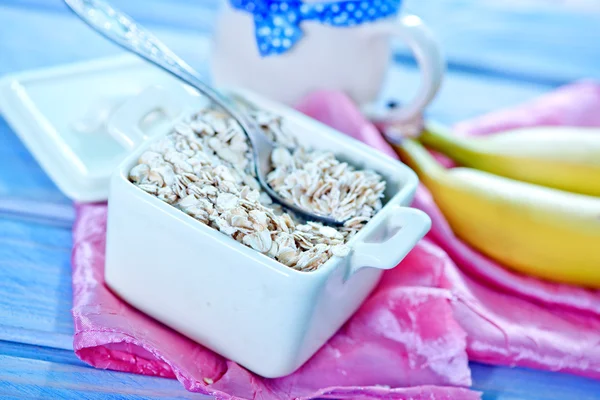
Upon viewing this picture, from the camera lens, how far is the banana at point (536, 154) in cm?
67

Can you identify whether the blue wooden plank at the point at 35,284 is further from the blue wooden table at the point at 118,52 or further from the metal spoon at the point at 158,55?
the metal spoon at the point at 158,55

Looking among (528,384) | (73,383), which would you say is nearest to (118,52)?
(73,383)

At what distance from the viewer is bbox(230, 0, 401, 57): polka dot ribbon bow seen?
0.66m

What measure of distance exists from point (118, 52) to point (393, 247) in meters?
0.48

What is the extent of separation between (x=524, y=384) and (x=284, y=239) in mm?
223

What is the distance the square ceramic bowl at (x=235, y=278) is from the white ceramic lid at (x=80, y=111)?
11 centimetres

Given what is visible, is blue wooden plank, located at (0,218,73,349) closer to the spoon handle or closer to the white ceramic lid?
→ the white ceramic lid

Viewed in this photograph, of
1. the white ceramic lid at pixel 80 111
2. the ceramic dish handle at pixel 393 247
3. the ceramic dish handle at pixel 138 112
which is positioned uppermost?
the ceramic dish handle at pixel 393 247

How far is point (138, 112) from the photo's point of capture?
1.93 feet

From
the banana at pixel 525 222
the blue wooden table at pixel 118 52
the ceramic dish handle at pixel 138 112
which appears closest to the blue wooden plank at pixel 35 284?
the blue wooden table at pixel 118 52

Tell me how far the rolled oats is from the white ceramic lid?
5 centimetres

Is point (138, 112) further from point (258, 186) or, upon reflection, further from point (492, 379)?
point (492, 379)

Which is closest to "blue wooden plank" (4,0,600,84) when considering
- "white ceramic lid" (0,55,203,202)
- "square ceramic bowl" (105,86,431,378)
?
"white ceramic lid" (0,55,203,202)

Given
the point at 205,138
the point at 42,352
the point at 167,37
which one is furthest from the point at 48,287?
the point at 167,37
